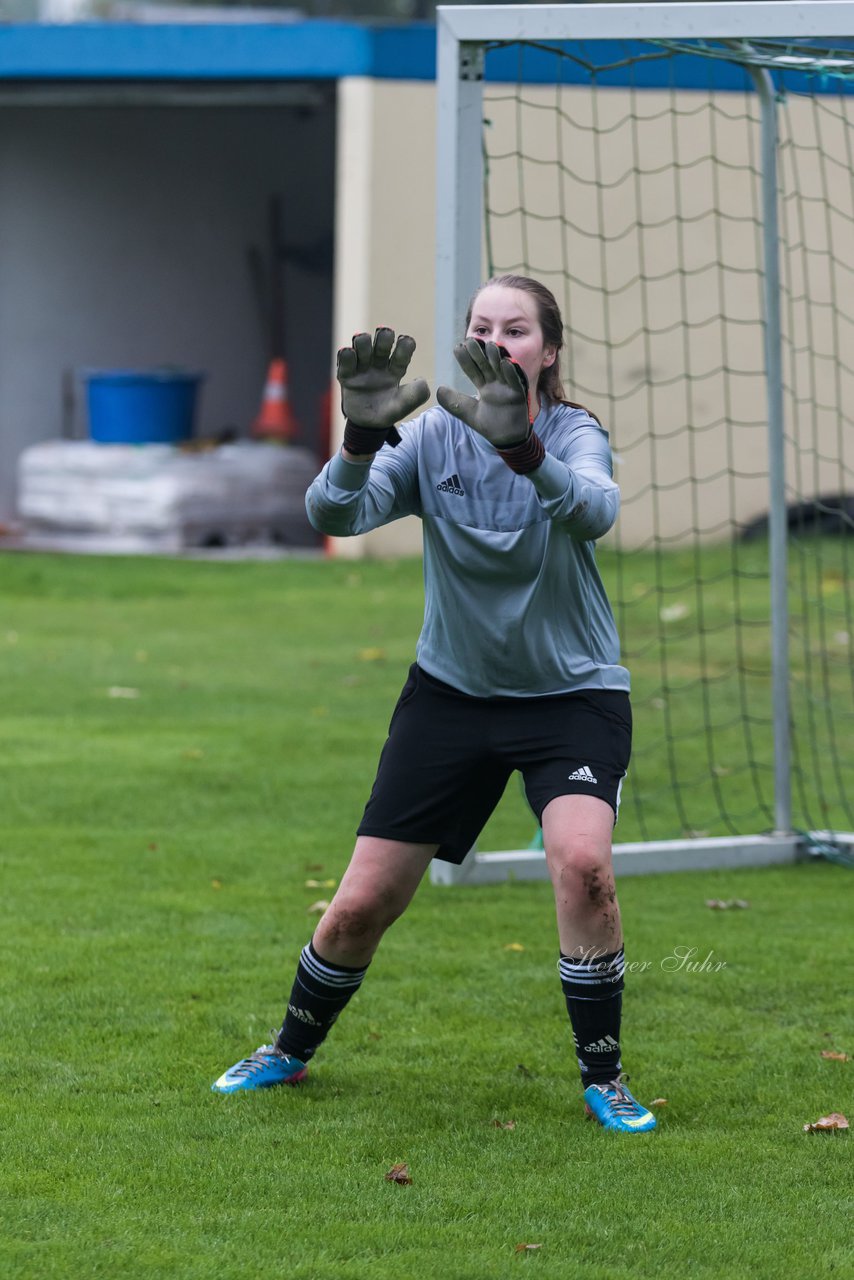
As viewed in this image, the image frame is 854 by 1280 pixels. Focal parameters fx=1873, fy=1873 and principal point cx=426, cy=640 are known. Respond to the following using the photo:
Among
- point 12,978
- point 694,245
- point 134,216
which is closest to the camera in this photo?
point 12,978

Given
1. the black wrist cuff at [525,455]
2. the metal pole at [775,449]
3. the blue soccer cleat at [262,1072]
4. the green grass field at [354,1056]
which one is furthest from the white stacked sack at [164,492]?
the black wrist cuff at [525,455]

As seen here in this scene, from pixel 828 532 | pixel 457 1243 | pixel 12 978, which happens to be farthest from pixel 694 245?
pixel 457 1243

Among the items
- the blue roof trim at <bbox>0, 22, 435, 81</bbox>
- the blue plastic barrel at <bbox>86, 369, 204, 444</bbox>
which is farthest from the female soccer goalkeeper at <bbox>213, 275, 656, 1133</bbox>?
the blue plastic barrel at <bbox>86, 369, 204, 444</bbox>

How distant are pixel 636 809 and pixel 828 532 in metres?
9.06

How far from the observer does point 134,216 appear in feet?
65.7

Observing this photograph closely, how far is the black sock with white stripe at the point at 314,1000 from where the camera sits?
4195 millimetres

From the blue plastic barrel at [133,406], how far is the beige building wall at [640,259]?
2.08 m

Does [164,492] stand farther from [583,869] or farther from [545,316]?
[583,869]

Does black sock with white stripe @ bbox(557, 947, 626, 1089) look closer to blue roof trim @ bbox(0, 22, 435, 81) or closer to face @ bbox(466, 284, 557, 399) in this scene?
face @ bbox(466, 284, 557, 399)

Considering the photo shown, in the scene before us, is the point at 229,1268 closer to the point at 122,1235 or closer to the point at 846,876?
the point at 122,1235

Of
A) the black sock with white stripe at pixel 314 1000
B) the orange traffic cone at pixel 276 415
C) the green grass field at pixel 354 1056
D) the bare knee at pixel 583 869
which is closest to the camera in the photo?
the green grass field at pixel 354 1056

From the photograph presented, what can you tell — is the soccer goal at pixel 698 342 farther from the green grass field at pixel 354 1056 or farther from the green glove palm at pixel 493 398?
the green glove palm at pixel 493 398

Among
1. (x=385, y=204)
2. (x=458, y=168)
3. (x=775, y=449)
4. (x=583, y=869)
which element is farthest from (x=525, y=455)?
(x=385, y=204)

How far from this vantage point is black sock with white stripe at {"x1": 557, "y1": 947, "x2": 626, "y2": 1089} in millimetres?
3994
